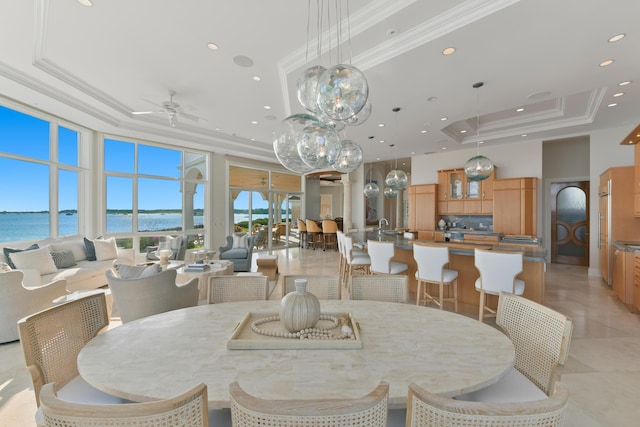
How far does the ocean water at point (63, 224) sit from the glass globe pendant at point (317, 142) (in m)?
5.78

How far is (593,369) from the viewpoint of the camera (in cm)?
243

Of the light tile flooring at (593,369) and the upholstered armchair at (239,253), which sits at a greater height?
the upholstered armchair at (239,253)

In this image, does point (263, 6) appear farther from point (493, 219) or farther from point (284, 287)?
point (493, 219)

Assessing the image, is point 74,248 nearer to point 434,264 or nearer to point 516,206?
point 434,264

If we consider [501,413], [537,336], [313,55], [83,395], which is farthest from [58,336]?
[313,55]

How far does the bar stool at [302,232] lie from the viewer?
34.5ft

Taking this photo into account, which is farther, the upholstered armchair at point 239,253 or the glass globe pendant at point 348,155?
the upholstered armchair at point 239,253

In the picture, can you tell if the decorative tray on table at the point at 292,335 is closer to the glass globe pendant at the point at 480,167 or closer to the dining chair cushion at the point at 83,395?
the dining chair cushion at the point at 83,395

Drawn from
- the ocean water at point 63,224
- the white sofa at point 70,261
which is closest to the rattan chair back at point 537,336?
the white sofa at point 70,261

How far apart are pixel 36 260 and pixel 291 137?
4594mm

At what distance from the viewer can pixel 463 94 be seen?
157 inches

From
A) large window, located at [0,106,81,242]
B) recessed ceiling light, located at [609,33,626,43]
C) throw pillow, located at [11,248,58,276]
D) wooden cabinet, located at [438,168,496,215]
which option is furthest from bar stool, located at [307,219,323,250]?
recessed ceiling light, located at [609,33,626,43]

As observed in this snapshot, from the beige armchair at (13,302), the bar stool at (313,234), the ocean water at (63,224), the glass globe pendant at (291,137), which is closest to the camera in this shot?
the glass globe pendant at (291,137)

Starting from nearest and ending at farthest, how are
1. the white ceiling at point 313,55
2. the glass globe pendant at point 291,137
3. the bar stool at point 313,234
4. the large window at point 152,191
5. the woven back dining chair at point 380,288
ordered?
the glass globe pendant at point 291,137 < the woven back dining chair at point 380,288 < the white ceiling at point 313,55 < the large window at point 152,191 < the bar stool at point 313,234
